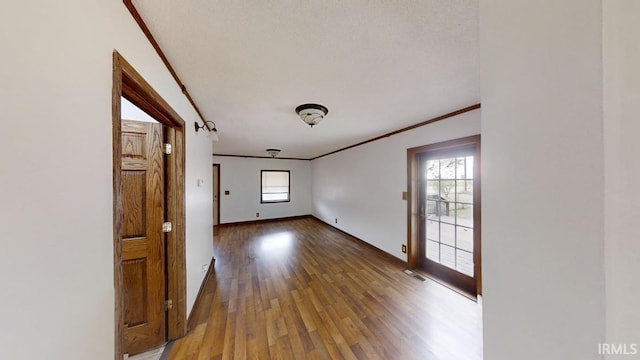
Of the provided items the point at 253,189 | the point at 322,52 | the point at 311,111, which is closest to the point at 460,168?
the point at 311,111

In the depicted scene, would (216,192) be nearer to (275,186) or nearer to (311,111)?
(275,186)

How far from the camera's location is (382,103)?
208 cm

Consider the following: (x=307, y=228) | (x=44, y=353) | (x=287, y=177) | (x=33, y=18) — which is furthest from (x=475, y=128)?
(x=287, y=177)

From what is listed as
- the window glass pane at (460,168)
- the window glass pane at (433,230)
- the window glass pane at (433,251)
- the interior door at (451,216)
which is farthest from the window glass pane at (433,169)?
the window glass pane at (433,251)

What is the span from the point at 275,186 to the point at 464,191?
5059 mm

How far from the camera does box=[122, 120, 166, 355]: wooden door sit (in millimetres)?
1484

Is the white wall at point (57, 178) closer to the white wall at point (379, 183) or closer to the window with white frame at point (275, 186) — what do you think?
the white wall at point (379, 183)

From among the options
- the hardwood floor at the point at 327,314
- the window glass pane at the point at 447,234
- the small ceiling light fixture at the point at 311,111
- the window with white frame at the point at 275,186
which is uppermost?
the small ceiling light fixture at the point at 311,111

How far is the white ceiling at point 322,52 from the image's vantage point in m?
0.97

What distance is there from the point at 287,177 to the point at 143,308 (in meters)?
5.07

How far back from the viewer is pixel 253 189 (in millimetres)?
6004

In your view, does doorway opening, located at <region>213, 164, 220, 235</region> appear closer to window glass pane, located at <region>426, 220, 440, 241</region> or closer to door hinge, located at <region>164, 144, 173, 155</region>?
door hinge, located at <region>164, 144, 173, 155</region>

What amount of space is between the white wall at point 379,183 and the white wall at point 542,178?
2056 millimetres

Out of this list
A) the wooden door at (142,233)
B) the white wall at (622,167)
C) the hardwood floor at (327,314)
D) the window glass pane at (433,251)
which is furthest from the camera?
the window glass pane at (433,251)
